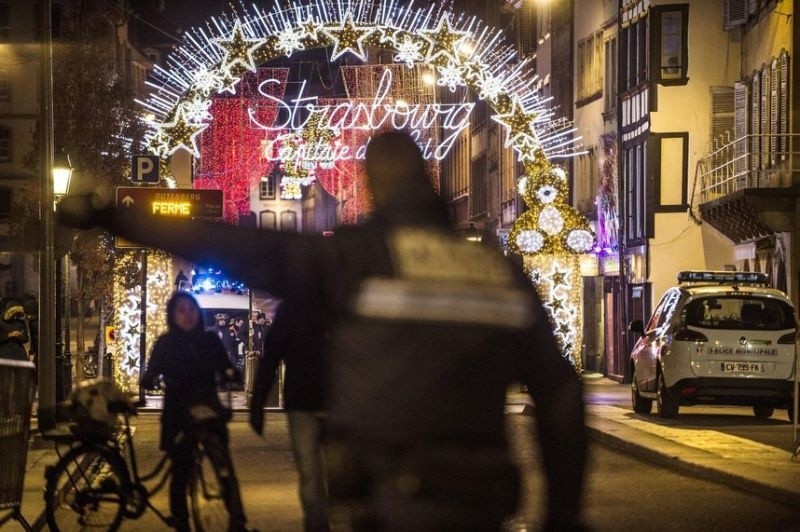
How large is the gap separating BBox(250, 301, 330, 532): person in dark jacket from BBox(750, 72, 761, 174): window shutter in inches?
1009

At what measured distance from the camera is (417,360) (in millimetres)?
3889

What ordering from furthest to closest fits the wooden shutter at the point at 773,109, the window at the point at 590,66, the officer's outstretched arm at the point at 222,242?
the window at the point at 590,66
the wooden shutter at the point at 773,109
the officer's outstretched arm at the point at 222,242

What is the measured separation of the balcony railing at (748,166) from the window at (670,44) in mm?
1975

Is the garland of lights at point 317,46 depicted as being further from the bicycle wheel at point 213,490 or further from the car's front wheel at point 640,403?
the bicycle wheel at point 213,490

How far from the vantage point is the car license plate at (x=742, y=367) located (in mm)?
23891

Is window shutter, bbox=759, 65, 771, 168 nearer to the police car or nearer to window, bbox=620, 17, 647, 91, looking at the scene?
window, bbox=620, 17, 647, 91

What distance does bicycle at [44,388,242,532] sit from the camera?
454 inches

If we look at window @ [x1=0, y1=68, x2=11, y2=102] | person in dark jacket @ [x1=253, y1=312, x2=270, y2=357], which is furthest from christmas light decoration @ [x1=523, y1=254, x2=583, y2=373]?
window @ [x1=0, y1=68, x2=11, y2=102]

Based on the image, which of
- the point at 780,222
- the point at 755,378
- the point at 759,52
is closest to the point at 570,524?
the point at 755,378

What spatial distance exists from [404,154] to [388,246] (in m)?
0.24

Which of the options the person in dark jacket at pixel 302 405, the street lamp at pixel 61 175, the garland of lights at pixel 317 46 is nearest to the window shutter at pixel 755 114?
the garland of lights at pixel 317 46

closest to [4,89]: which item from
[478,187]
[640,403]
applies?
[478,187]

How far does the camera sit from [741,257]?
3703 cm

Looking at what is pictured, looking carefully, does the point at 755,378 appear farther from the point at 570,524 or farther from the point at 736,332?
the point at 570,524
